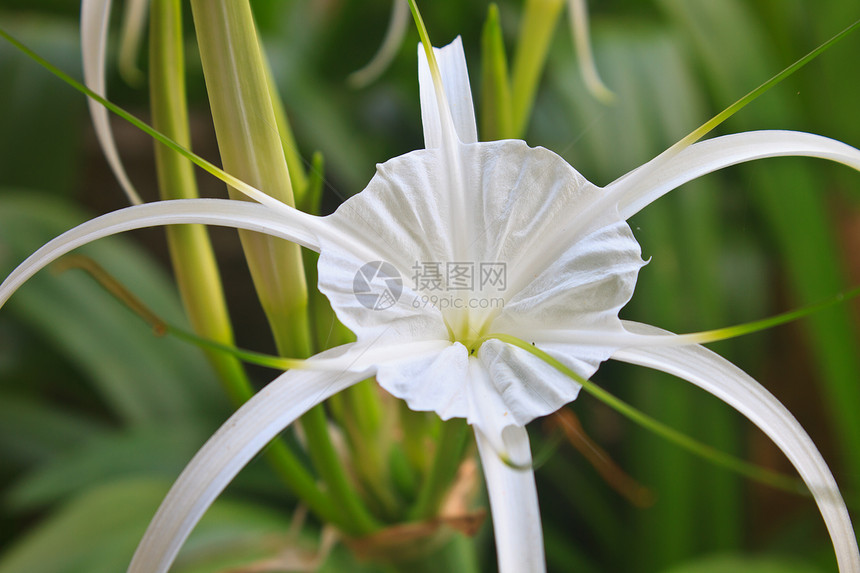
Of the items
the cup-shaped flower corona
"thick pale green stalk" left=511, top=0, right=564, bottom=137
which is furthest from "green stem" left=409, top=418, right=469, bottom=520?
"thick pale green stalk" left=511, top=0, right=564, bottom=137

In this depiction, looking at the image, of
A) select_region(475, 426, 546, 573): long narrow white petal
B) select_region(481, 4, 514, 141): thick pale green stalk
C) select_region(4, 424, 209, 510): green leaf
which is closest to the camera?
select_region(475, 426, 546, 573): long narrow white petal

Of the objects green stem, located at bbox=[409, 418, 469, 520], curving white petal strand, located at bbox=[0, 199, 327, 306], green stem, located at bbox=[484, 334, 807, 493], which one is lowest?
green stem, located at bbox=[484, 334, 807, 493]

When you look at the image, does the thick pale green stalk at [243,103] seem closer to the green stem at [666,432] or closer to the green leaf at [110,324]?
the green stem at [666,432]

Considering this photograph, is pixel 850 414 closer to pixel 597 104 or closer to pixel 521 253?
pixel 597 104

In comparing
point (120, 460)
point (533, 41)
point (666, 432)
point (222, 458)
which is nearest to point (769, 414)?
point (666, 432)

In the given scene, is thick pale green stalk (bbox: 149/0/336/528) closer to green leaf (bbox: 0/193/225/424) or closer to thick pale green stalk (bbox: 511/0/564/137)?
thick pale green stalk (bbox: 511/0/564/137)

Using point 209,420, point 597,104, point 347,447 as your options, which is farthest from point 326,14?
point 347,447
